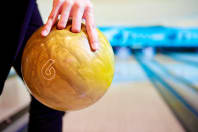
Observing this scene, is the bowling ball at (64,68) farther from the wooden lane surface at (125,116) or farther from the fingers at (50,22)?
the wooden lane surface at (125,116)

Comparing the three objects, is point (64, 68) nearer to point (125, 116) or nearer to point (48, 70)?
point (48, 70)

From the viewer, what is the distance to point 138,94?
6.63ft

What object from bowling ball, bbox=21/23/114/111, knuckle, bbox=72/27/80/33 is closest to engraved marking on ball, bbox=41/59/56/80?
bowling ball, bbox=21/23/114/111

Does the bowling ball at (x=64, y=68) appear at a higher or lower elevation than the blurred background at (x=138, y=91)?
higher

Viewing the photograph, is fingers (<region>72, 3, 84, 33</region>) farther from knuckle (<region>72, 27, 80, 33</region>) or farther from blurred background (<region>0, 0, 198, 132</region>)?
blurred background (<region>0, 0, 198, 132</region>)

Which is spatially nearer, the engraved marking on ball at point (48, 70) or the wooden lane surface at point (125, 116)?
the engraved marking on ball at point (48, 70)

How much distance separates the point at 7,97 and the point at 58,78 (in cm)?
129

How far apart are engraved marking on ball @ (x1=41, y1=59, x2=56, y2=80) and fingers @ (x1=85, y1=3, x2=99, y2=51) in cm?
12

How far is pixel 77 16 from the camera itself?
0.55 metres

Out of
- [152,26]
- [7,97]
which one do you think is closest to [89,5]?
[7,97]

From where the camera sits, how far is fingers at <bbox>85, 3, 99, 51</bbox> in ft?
1.77

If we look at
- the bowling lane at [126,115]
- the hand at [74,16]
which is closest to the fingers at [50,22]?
the hand at [74,16]

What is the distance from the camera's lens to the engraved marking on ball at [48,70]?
515 millimetres

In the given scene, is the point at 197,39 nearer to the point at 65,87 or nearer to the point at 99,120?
the point at 99,120
